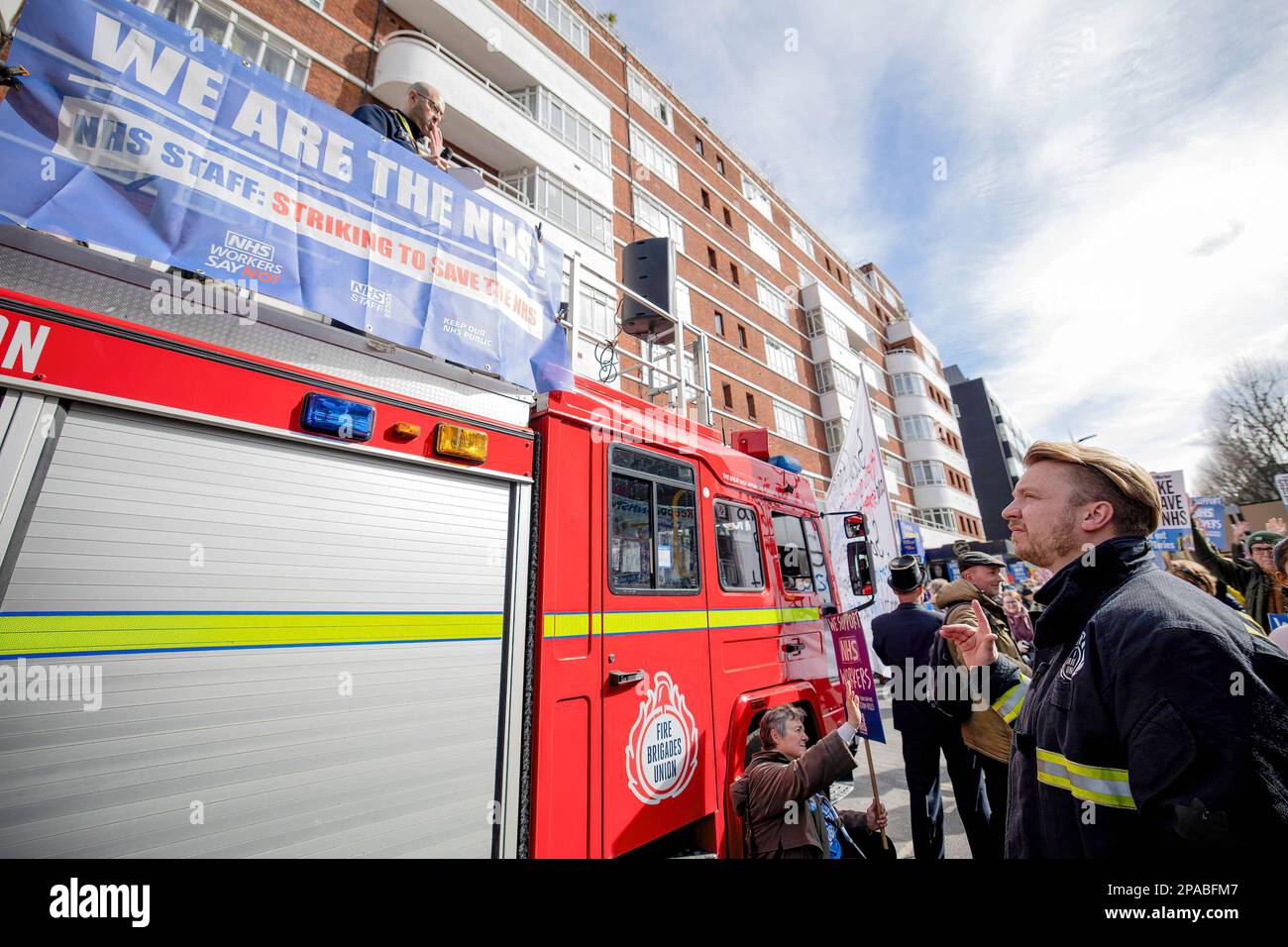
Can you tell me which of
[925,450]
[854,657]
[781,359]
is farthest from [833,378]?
[854,657]

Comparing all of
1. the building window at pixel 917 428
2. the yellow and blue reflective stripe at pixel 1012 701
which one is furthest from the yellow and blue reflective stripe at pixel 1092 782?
the building window at pixel 917 428

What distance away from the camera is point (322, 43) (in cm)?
1076

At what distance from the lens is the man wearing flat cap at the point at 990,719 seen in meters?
3.14

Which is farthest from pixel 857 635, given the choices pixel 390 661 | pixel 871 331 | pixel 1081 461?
pixel 871 331

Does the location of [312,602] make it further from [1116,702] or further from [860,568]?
[860,568]

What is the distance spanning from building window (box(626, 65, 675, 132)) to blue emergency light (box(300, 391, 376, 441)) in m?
23.1

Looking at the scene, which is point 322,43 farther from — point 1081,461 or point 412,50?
point 1081,461

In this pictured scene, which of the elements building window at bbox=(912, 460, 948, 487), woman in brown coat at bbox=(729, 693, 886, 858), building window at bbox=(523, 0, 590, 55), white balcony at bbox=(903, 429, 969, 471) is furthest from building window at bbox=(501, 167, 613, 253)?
white balcony at bbox=(903, 429, 969, 471)

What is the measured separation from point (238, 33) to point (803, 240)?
27.6 m

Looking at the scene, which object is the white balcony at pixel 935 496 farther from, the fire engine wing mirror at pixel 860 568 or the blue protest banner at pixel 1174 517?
the fire engine wing mirror at pixel 860 568

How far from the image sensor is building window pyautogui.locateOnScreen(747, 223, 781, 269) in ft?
83.7

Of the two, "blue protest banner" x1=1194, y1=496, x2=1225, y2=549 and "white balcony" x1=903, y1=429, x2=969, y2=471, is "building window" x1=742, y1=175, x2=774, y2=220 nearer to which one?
"white balcony" x1=903, y1=429, x2=969, y2=471

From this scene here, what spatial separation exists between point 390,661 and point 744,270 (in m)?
25.4

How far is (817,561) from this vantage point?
4707mm
